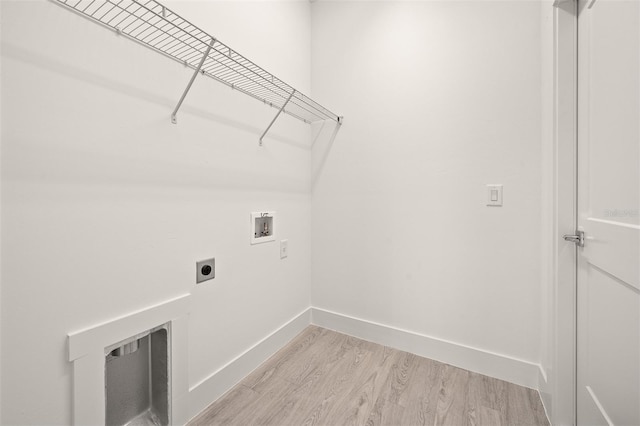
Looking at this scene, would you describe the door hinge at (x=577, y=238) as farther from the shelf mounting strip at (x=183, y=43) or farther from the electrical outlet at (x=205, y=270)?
the electrical outlet at (x=205, y=270)

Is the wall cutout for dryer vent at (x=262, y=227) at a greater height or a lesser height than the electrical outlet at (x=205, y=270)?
greater

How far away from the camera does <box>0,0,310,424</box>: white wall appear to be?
2.49 feet

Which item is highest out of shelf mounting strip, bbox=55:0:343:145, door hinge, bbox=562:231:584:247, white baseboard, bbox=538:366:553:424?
shelf mounting strip, bbox=55:0:343:145

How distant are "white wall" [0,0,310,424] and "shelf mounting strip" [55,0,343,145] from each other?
0.19ft

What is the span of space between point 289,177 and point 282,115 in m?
0.40

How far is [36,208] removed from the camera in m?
0.78

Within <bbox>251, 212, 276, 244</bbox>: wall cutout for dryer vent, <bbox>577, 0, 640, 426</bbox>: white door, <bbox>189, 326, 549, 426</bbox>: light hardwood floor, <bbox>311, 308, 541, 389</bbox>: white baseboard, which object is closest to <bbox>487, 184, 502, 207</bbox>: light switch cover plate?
<bbox>577, 0, 640, 426</bbox>: white door

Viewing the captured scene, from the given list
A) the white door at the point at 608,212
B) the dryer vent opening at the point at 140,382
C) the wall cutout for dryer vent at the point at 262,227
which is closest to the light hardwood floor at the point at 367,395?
the dryer vent opening at the point at 140,382

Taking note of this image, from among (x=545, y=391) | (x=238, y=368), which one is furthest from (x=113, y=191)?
(x=545, y=391)

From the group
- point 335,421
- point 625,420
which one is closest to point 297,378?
point 335,421

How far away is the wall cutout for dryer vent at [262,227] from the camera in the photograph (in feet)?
5.02

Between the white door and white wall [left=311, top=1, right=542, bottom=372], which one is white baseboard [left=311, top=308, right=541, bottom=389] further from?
the white door

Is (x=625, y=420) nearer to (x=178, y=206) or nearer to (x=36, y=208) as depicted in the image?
(x=178, y=206)

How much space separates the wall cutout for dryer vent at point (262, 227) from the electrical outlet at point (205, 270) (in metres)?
0.28
